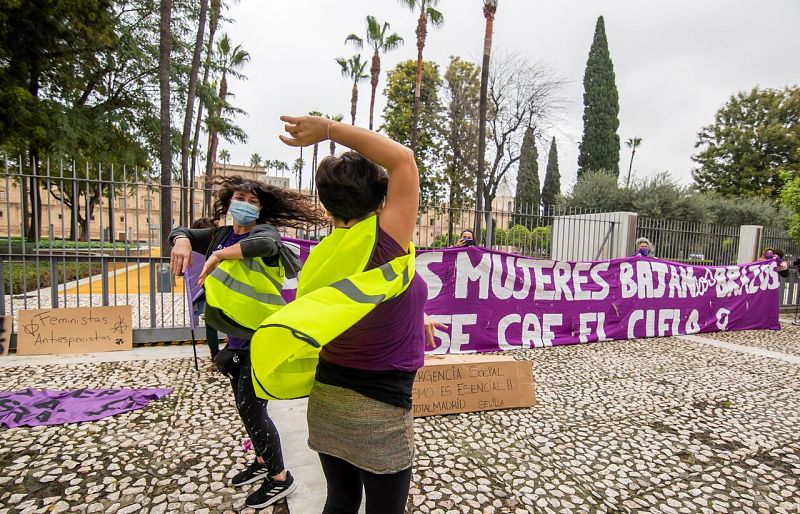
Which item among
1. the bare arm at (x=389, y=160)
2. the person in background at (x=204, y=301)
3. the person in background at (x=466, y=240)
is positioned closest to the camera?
the bare arm at (x=389, y=160)

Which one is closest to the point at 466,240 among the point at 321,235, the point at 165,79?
the point at 321,235

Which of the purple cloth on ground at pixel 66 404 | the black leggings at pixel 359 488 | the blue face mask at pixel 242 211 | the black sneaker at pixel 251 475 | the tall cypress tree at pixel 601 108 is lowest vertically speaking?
the purple cloth on ground at pixel 66 404

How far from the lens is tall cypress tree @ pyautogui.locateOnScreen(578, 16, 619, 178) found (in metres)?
29.6

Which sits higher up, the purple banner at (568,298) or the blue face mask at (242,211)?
the blue face mask at (242,211)

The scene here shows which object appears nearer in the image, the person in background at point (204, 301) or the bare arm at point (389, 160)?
the bare arm at point (389, 160)

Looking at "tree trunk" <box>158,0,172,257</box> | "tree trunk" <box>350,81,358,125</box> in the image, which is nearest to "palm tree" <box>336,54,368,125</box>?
"tree trunk" <box>350,81,358,125</box>

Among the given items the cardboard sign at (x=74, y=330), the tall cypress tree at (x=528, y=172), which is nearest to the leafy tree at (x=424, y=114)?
the tall cypress tree at (x=528, y=172)

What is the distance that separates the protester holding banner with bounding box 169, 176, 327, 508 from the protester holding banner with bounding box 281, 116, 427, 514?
3.11 ft

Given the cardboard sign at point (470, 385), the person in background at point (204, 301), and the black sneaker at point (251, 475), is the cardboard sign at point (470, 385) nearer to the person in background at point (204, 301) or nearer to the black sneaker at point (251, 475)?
the black sneaker at point (251, 475)

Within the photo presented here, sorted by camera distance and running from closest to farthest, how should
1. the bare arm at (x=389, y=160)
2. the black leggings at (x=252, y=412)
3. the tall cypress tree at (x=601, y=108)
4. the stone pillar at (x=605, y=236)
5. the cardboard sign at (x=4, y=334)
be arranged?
the bare arm at (x=389, y=160), the black leggings at (x=252, y=412), the cardboard sign at (x=4, y=334), the stone pillar at (x=605, y=236), the tall cypress tree at (x=601, y=108)

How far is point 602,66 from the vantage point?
29.7 m

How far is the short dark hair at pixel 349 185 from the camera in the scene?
1.17 metres

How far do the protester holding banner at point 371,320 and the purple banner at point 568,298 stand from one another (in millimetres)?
4194

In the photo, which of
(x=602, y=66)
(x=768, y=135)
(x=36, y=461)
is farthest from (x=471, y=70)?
(x=36, y=461)
